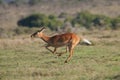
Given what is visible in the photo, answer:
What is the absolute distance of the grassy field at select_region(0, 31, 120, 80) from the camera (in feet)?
46.5

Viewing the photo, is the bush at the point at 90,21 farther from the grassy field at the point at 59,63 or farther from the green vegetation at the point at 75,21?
the grassy field at the point at 59,63

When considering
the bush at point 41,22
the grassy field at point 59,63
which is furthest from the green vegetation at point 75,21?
the grassy field at point 59,63

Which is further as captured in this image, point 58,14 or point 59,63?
point 58,14

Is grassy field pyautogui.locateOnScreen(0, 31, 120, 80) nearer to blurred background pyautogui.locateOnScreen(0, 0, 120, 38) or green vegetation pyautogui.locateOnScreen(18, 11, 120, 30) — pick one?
blurred background pyautogui.locateOnScreen(0, 0, 120, 38)

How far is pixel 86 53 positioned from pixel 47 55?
1564 mm

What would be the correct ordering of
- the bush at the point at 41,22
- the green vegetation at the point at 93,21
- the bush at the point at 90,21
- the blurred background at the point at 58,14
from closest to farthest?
the green vegetation at the point at 93,21 < the bush at the point at 90,21 < the blurred background at the point at 58,14 < the bush at the point at 41,22

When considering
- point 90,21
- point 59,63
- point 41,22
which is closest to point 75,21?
point 90,21

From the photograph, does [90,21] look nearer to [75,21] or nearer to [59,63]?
[75,21]


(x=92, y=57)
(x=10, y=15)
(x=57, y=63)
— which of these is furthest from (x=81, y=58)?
(x=10, y=15)

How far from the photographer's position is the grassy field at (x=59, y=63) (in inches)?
558

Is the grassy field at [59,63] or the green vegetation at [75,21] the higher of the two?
the grassy field at [59,63]

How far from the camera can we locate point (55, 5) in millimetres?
82375

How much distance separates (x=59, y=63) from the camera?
1680cm

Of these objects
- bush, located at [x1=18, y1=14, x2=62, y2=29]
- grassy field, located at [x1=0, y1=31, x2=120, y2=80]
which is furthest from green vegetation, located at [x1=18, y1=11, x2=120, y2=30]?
grassy field, located at [x1=0, y1=31, x2=120, y2=80]
